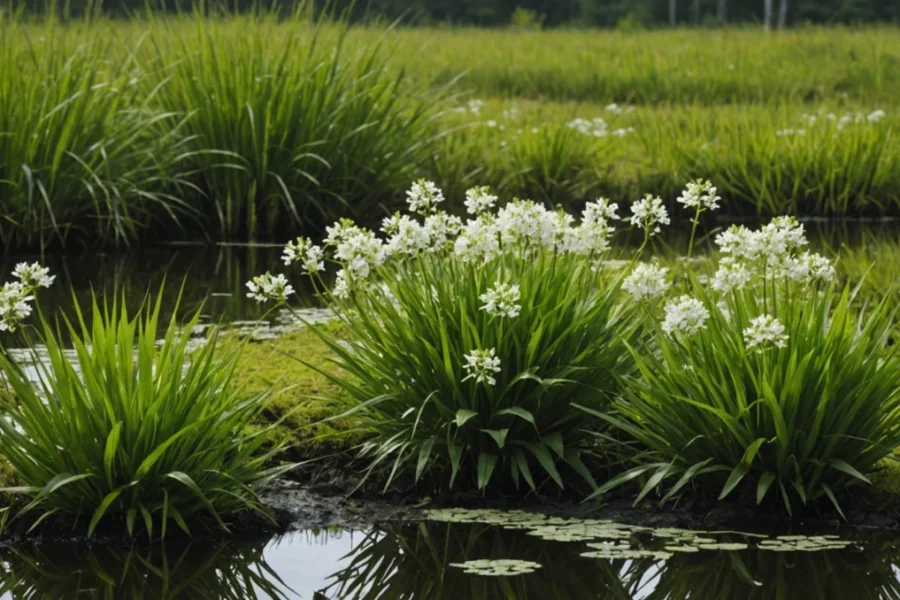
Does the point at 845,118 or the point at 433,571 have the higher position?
the point at 845,118

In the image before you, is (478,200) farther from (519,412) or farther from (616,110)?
(616,110)

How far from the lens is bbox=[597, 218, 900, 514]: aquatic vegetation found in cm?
399

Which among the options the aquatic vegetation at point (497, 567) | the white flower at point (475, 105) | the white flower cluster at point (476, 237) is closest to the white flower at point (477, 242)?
the white flower cluster at point (476, 237)

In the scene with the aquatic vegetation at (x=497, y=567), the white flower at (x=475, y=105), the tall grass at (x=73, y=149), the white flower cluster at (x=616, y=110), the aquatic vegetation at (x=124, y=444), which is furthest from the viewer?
the white flower cluster at (x=616, y=110)

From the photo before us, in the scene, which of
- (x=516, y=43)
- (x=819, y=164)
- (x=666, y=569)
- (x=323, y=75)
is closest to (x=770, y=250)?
(x=666, y=569)

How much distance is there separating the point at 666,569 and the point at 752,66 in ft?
49.4

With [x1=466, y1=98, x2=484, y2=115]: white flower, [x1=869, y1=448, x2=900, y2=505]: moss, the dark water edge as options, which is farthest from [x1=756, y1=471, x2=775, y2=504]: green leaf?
[x1=466, y1=98, x2=484, y2=115]: white flower

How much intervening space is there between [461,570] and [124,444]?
1068 mm

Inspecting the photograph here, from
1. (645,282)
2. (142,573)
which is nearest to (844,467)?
(645,282)

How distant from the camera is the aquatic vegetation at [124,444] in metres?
3.85

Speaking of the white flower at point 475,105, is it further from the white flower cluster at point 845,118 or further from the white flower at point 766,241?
the white flower at point 766,241

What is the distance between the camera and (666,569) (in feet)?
12.0

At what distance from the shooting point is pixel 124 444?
12.8 feet

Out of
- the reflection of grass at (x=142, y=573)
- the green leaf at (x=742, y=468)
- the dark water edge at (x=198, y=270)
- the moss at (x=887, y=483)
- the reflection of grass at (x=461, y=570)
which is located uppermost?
the green leaf at (x=742, y=468)
